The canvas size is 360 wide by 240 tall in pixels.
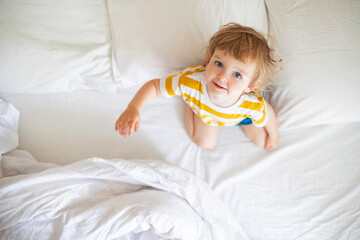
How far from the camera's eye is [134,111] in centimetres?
83

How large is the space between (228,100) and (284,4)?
0.47 meters

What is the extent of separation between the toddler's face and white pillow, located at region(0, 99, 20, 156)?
776 millimetres

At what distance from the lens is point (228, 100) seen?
830 mm

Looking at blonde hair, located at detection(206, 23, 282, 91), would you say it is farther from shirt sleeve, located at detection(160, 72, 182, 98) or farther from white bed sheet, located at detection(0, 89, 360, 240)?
white bed sheet, located at detection(0, 89, 360, 240)

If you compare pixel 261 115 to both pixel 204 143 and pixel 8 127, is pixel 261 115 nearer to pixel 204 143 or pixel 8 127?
pixel 204 143

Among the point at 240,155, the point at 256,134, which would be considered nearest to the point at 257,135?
the point at 256,134

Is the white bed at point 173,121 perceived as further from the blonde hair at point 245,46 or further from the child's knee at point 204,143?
the blonde hair at point 245,46

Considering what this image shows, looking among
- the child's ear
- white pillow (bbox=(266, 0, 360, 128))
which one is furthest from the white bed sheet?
the child's ear

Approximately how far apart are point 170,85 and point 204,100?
0.14 meters

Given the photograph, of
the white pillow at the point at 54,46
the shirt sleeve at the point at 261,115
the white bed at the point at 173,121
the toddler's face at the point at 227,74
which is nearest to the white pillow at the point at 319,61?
the white bed at the point at 173,121

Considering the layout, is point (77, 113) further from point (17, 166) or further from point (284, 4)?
point (284, 4)

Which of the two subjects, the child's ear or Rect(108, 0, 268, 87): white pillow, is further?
Rect(108, 0, 268, 87): white pillow

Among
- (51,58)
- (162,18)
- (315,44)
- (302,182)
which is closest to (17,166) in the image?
(51,58)

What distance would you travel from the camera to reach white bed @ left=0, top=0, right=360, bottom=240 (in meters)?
0.81
